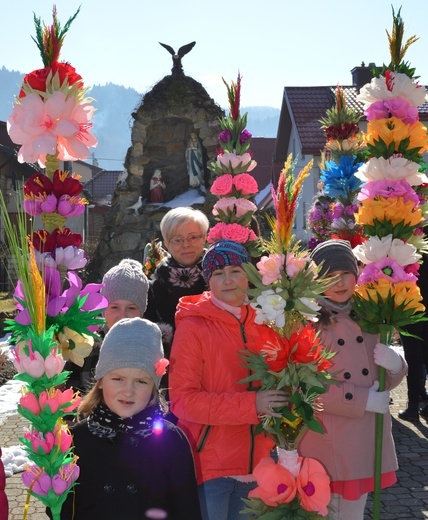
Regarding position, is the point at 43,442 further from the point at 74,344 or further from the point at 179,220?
the point at 179,220

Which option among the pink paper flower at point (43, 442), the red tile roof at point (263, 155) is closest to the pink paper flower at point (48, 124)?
the pink paper flower at point (43, 442)

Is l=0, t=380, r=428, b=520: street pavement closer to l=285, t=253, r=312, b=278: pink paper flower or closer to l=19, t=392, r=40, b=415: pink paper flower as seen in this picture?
l=19, t=392, r=40, b=415: pink paper flower

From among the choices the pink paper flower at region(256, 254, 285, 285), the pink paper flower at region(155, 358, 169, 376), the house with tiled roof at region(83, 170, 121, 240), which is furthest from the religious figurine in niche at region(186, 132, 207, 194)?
the house with tiled roof at region(83, 170, 121, 240)

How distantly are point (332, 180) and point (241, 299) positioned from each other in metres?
5.01

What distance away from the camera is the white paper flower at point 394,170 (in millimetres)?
3818

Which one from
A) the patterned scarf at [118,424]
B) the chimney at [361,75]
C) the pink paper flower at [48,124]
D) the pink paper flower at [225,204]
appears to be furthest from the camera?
the chimney at [361,75]

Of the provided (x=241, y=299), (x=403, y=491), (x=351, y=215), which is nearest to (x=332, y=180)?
(x=351, y=215)

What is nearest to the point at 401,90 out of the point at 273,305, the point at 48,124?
the point at 273,305

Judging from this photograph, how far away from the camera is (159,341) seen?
2.69 m

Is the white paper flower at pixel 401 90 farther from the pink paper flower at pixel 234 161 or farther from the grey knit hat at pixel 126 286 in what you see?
the pink paper flower at pixel 234 161

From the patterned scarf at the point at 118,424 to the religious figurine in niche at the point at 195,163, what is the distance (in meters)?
15.3

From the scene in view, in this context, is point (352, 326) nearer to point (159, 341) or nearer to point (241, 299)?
point (241, 299)

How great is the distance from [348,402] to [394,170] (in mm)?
1283

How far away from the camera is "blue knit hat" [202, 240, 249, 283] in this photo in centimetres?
322
